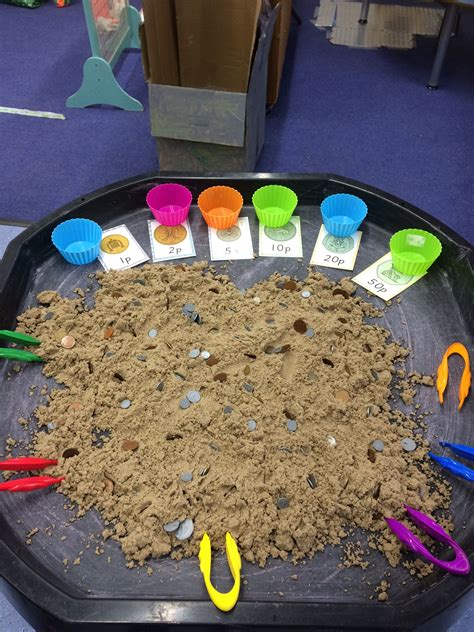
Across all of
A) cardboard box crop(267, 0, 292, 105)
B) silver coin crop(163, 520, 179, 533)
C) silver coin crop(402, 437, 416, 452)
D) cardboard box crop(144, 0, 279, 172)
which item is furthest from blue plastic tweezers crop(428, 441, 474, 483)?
cardboard box crop(267, 0, 292, 105)

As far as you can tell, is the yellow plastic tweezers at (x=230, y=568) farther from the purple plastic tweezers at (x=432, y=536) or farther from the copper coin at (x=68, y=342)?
the copper coin at (x=68, y=342)

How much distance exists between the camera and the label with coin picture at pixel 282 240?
109cm

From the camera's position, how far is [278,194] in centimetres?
116

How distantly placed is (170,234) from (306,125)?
1151mm

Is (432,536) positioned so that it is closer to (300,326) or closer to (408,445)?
(408,445)

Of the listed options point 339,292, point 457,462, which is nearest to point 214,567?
point 457,462

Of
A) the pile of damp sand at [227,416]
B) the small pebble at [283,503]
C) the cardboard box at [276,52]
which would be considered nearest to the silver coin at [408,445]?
the pile of damp sand at [227,416]

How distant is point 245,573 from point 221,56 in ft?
4.02

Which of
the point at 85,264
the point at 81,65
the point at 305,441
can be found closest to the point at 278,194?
the point at 85,264

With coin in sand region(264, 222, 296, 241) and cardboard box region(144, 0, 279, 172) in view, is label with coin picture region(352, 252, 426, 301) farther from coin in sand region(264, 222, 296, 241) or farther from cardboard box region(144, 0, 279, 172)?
cardboard box region(144, 0, 279, 172)

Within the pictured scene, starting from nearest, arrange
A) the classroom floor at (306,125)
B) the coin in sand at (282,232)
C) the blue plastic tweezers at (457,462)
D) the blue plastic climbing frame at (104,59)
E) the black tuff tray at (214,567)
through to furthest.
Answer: the black tuff tray at (214,567) → the blue plastic tweezers at (457,462) → the coin in sand at (282,232) → the classroom floor at (306,125) → the blue plastic climbing frame at (104,59)

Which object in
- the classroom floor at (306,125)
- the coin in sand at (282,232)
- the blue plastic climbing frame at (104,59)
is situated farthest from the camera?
the blue plastic climbing frame at (104,59)

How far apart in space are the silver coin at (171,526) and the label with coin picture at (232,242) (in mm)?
540

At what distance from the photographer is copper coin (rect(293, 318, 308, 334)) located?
94cm
